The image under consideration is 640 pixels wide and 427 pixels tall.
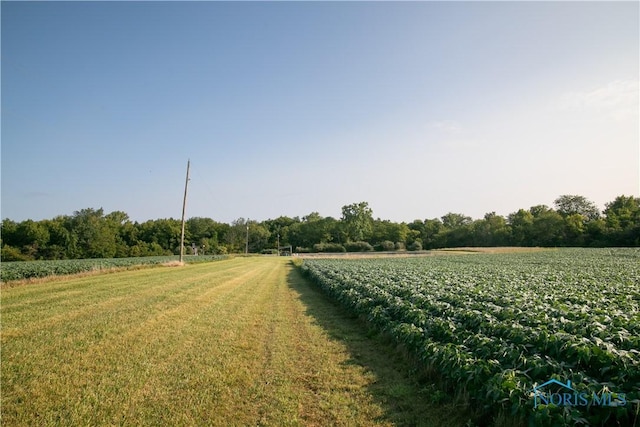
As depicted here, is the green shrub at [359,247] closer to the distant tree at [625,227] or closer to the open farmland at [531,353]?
the distant tree at [625,227]

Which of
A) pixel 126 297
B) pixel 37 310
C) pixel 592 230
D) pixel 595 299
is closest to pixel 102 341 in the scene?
pixel 37 310

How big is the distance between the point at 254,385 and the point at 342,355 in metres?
2.67

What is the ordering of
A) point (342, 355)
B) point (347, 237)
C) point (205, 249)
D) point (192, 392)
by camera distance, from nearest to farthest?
1. point (192, 392)
2. point (342, 355)
3. point (205, 249)
4. point (347, 237)

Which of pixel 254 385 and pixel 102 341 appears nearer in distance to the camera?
pixel 254 385

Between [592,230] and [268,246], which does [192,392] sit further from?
[268,246]

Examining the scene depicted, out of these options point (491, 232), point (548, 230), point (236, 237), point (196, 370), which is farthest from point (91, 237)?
point (548, 230)

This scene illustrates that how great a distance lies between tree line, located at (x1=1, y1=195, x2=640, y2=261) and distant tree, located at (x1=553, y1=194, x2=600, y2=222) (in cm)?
26

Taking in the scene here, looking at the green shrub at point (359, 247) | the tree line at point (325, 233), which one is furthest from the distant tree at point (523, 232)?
the green shrub at point (359, 247)

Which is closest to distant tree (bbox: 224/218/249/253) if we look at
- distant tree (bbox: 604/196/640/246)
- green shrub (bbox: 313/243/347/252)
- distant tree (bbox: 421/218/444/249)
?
green shrub (bbox: 313/243/347/252)

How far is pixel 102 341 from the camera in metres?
8.25

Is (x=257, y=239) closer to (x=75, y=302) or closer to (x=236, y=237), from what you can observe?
(x=236, y=237)
